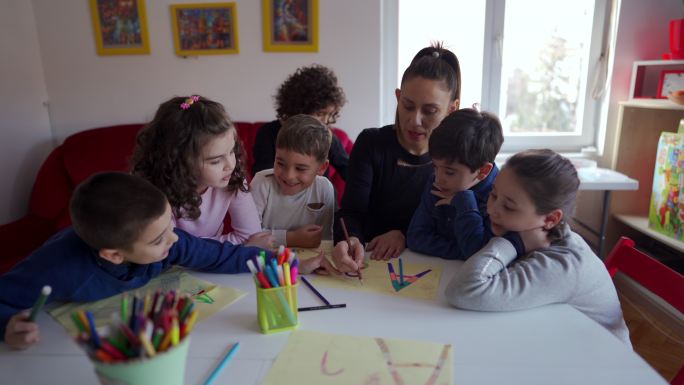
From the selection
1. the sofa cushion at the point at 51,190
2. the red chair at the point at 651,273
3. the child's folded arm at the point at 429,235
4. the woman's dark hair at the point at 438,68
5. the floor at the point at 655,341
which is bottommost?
the floor at the point at 655,341

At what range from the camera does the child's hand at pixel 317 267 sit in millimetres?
1032

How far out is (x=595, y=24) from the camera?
105 inches

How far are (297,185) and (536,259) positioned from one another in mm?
793

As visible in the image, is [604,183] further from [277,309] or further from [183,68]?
[183,68]

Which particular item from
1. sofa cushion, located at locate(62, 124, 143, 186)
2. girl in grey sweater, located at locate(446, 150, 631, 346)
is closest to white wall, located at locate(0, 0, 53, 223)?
sofa cushion, located at locate(62, 124, 143, 186)

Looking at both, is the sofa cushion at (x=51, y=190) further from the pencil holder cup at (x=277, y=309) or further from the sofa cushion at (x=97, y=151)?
the pencil holder cup at (x=277, y=309)

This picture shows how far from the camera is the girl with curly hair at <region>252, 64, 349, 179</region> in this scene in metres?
2.07

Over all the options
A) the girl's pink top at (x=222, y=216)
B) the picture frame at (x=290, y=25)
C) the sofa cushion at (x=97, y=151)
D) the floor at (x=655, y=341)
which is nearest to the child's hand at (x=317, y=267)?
the girl's pink top at (x=222, y=216)

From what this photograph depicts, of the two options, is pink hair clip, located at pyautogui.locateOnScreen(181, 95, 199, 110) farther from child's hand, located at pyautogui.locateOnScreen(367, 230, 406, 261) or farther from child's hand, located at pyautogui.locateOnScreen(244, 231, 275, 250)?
child's hand, located at pyautogui.locateOnScreen(367, 230, 406, 261)

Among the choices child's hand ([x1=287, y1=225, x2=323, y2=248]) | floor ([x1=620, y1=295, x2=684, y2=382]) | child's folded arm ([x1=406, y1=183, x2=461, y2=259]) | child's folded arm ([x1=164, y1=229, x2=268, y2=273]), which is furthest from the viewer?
floor ([x1=620, y1=295, x2=684, y2=382])

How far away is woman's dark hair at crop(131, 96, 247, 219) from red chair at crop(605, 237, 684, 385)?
1.07 metres

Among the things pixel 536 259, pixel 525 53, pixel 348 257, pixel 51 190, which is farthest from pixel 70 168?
pixel 525 53

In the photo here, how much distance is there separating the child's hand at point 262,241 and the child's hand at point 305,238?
0.05 meters

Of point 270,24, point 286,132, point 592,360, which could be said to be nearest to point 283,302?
point 592,360
